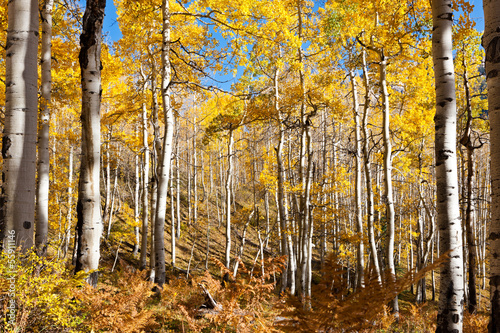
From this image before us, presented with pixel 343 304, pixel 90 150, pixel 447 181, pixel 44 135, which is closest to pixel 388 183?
pixel 447 181

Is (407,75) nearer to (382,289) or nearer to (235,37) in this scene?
(235,37)

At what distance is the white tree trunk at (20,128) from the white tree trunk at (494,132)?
4.11m

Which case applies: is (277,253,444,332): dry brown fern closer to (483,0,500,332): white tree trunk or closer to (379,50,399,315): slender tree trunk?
(483,0,500,332): white tree trunk

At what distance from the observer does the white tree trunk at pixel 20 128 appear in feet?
9.40

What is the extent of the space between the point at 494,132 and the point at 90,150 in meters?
3.75

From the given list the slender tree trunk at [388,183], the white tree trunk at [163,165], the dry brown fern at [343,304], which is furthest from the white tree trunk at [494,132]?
the slender tree trunk at [388,183]

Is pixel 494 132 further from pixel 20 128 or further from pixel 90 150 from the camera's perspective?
pixel 20 128

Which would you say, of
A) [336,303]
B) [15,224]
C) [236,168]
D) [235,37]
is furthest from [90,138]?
[236,168]

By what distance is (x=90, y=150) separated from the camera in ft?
10.1

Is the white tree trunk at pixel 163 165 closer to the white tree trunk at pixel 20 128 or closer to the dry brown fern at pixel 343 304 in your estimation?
the white tree trunk at pixel 20 128

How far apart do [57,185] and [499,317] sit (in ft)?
36.2

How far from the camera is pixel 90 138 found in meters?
3.08

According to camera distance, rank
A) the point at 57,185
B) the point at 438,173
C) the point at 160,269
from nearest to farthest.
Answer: the point at 438,173
the point at 160,269
the point at 57,185

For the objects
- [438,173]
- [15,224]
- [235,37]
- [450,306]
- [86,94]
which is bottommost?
[450,306]
